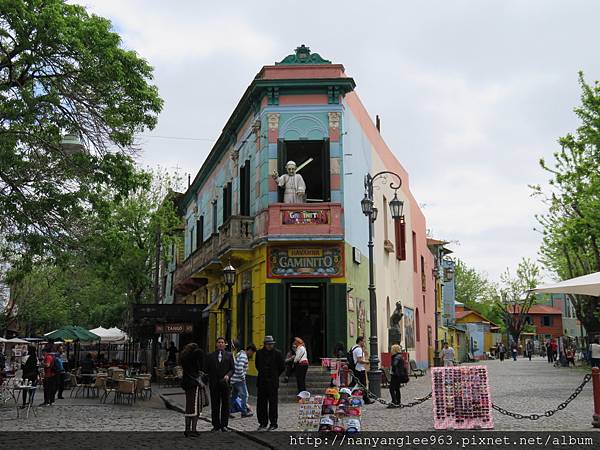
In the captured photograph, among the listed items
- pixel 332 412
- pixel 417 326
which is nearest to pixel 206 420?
pixel 332 412

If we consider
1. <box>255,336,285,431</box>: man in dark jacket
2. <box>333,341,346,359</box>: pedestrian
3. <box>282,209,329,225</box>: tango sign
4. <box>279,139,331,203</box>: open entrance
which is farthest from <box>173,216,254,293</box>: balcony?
<box>255,336,285,431</box>: man in dark jacket

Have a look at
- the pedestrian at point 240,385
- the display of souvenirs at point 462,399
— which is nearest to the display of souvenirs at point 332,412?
the display of souvenirs at point 462,399

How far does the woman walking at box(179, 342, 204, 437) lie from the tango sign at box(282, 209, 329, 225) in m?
7.78

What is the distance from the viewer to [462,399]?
12.1m

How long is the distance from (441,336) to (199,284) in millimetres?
23429

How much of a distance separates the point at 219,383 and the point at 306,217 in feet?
26.3

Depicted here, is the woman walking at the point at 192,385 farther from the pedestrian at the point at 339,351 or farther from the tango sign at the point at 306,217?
the tango sign at the point at 306,217

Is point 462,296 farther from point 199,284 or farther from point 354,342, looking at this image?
point 354,342

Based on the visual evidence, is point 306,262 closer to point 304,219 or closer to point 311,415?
point 304,219

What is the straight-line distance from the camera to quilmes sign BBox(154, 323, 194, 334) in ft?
83.1

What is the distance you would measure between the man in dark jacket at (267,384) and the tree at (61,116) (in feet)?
20.8

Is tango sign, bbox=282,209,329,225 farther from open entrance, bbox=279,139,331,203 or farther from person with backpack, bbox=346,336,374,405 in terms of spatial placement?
person with backpack, bbox=346,336,374,405

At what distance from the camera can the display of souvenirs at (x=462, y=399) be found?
39.4 feet

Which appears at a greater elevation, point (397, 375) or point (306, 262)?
point (306, 262)
